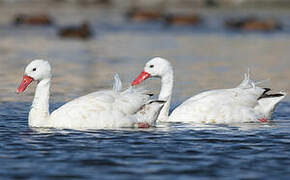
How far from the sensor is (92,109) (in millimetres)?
12430

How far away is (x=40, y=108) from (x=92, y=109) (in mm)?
922

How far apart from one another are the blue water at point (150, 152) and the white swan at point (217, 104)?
43cm

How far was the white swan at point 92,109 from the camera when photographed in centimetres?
1242

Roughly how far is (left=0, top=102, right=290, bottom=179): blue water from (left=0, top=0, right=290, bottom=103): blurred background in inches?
166

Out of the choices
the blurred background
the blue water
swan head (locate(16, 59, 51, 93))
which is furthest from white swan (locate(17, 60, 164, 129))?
the blurred background

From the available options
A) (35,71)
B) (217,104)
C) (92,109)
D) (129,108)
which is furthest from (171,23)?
(92,109)

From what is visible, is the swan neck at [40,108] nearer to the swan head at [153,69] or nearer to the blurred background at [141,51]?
the swan head at [153,69]

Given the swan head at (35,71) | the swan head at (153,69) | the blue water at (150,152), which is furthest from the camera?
the swan head at (153,69)

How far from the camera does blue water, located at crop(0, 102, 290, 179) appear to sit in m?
9.30

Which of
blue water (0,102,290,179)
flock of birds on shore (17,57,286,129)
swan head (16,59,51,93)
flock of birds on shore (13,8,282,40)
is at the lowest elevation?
blue water (0,102,290,179)

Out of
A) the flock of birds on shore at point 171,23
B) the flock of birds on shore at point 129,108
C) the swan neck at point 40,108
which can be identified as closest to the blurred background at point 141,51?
the flock of birds on shore at point 171,23

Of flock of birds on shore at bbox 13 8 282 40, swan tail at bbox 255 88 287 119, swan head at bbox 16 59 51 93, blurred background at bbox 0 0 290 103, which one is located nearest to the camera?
swan head at bbox 16 59 51 93

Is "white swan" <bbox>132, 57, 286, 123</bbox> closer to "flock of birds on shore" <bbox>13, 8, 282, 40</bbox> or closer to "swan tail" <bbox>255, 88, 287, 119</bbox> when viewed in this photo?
"swan tail" <bbox>255, 88, 287, 119</bbox>

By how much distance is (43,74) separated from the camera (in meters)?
12.6
